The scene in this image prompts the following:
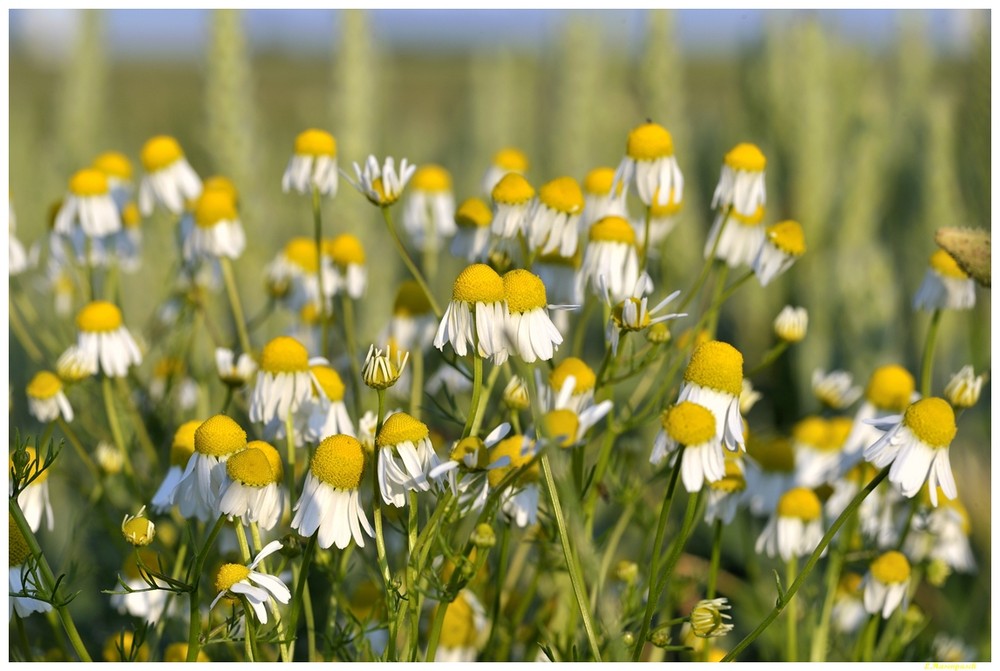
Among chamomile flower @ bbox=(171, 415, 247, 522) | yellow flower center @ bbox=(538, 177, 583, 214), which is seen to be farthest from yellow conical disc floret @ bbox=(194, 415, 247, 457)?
yellow flower center @ bbox=(538, 177, 583, 214)

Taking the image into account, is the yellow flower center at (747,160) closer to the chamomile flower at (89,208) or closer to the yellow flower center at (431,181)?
the yellow flower center at (431,181)

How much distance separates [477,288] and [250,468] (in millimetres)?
175

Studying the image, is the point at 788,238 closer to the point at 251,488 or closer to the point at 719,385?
the point at 719,385

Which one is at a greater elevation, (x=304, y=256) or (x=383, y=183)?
(x=383, y=183)

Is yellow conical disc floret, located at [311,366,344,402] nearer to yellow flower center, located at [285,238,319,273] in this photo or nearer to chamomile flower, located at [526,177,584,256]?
chamomile flower, located at [526,177,584,256]

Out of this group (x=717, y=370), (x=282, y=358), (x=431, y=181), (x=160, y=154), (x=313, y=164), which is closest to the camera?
(x=717, y=370)

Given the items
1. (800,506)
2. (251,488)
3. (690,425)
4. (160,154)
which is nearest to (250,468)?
(251,488)

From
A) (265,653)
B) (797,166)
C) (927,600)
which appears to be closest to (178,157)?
(265,653)

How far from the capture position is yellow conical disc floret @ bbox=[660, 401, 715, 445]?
2.02 feet

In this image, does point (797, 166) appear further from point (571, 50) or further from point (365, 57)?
point (365, 57)

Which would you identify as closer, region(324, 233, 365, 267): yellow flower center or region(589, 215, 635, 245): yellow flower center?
region(589, 215, 635, 245): yellow flower center

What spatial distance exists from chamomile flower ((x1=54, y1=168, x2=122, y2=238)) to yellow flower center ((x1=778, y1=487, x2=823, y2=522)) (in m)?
0.69

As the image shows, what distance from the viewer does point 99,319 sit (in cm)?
92

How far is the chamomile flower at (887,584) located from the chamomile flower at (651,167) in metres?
0.34
